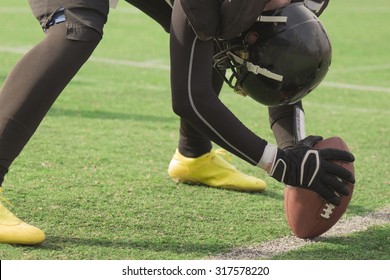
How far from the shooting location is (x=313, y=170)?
12.3 feet

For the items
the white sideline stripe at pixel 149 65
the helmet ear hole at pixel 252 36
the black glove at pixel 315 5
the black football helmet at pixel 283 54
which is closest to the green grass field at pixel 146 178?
the white sideline stripe at pixel 149 65

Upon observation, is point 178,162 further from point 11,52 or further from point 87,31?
point 11,52

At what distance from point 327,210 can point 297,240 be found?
237 millimetres

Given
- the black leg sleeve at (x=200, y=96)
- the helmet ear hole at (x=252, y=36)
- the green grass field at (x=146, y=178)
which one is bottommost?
the green grass field at (x=146, y=178)

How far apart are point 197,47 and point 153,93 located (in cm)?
488

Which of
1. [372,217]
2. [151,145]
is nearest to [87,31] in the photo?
[372,217]

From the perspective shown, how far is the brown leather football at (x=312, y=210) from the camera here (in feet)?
13.3

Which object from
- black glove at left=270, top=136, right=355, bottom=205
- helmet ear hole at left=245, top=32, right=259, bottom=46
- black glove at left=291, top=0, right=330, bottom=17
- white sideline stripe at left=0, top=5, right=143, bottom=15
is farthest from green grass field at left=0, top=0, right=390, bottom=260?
white sideline stripe at left=0, top=5, right=143, bottom=15

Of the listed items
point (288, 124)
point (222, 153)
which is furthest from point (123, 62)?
point (288, 124)

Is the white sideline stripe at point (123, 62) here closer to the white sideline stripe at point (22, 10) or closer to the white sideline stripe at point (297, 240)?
the white sideline stripe at point (22, 10)

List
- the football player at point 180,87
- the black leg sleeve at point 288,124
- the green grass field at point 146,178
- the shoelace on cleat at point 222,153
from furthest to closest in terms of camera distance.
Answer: the shoelace on cleat at point 222,153 → the black leg sleeve at point 288,124 → the green grass field at point 146,178 → the football player at point 180,87

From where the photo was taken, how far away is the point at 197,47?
3.75 m

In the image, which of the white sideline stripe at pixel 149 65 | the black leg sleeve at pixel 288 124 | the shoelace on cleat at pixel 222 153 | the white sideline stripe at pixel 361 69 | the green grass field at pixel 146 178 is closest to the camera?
the green grass field at pixel 146 178

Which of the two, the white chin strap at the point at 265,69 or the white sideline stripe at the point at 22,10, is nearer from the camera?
the white chin strap at the point at 265,69
